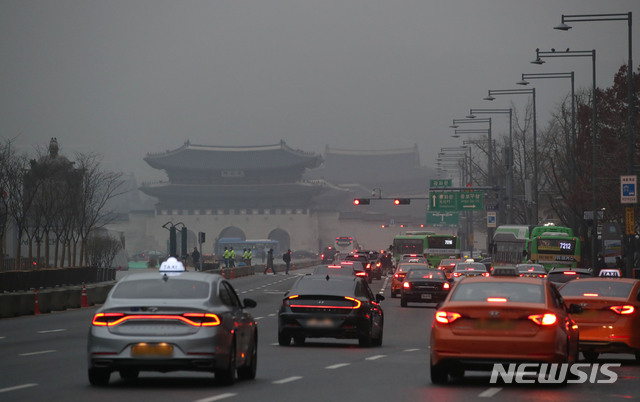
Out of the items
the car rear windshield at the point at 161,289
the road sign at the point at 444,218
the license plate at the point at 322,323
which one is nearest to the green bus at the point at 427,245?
the road sign at the point at 444,218

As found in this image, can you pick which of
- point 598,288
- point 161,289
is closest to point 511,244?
point 598,288

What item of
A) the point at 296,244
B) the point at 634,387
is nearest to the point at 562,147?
the point at 634,387

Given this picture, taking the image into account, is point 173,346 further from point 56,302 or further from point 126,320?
point 56,302

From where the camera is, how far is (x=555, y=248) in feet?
189

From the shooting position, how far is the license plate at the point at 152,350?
13.4 m

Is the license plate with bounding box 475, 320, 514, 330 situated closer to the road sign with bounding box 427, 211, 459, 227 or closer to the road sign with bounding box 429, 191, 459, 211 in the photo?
the road sign with bounding box 429, 191, 459, 211

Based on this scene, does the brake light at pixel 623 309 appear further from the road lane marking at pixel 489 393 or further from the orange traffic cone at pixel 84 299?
the orange traffic cone at pixel 84 299

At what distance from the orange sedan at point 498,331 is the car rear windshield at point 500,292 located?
0.04 feet

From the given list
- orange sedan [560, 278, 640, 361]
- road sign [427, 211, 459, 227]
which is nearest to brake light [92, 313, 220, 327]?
orange sedan [560, 278, 640, 361]

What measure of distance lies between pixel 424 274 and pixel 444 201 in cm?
4484

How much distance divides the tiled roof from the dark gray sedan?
5743 inches

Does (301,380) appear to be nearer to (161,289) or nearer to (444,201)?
(161,289)

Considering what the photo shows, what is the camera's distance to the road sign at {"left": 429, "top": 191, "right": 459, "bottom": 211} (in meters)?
84.2

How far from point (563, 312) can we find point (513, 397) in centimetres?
193
